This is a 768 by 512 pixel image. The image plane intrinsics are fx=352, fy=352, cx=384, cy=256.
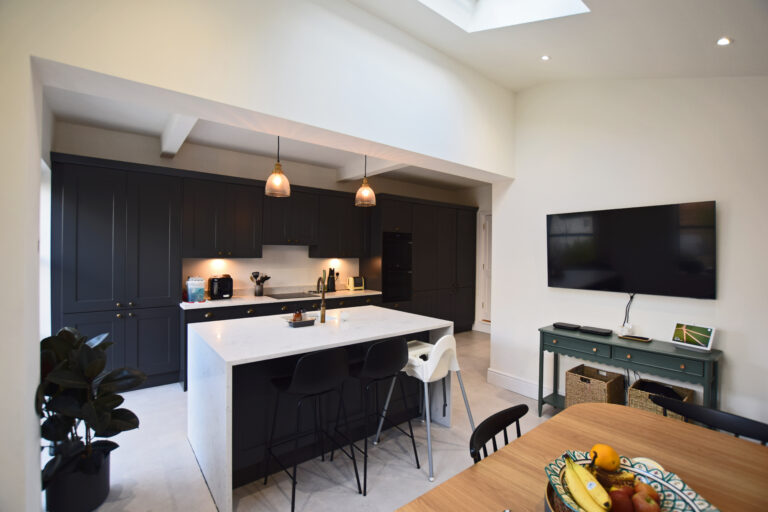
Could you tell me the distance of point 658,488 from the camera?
1.02 m

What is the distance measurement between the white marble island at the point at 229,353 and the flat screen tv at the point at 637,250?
1378 millimetres

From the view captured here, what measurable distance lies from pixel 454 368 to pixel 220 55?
96.8 inches

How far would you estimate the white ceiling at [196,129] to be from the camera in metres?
3.13

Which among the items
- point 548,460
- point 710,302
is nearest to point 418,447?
point 548,460

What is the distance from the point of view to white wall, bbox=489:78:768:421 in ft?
8.02

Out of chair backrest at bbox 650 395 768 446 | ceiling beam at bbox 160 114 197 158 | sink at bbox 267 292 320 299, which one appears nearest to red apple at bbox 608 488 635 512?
chair backrest at bbox 650 395 768 446

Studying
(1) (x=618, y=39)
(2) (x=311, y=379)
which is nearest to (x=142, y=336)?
(2) (x=311, y=379)

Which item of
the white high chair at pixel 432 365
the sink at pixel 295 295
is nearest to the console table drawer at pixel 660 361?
the white high chair at pixel 432 365

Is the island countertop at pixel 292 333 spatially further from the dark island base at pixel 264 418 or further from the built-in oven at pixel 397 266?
the built-in oven at pixel 397 266

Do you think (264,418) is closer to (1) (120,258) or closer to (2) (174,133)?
(1) (120,258)

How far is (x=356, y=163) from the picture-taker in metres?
5.08

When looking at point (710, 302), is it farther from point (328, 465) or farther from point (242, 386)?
point (242, 386)

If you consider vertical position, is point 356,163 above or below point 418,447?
above

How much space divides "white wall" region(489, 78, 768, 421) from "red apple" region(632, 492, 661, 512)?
2.49 metres
